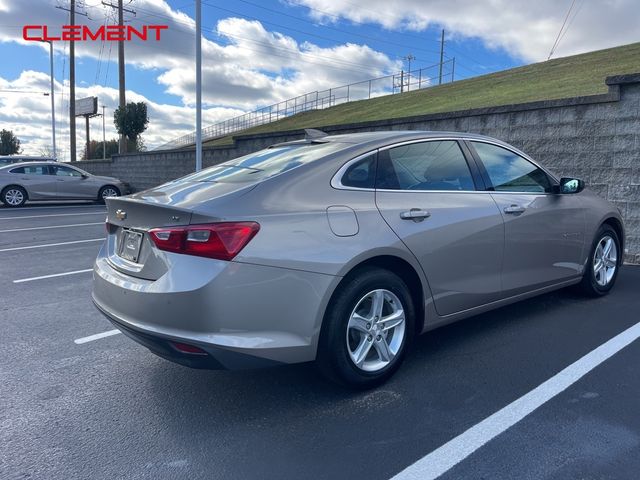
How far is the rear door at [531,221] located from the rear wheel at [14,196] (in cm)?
1588

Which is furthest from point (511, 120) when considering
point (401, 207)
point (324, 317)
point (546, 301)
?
point (324, 317)

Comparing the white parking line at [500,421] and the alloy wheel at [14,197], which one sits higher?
the alloy wheel at [14,197]

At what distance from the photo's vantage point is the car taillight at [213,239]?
109 inches

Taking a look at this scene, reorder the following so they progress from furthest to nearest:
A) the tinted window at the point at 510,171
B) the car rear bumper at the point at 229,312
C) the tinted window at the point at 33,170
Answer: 1. the tinted window at the point at 33,170
2. the tinted window at the point at 510,171
3. the car rear bumper at the point at 229,312

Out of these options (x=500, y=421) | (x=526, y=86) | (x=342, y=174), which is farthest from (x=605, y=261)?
(x=526, y=86)

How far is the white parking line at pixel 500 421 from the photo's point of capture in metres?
2.54

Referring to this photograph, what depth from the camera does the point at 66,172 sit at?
1692 centimetres

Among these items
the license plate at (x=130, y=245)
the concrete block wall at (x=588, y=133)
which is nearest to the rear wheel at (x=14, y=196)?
the concrete block wall at (x=588, y=133)

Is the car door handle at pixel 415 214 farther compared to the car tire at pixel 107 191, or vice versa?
the car tire at pixel 107 191

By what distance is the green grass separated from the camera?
19266 mm

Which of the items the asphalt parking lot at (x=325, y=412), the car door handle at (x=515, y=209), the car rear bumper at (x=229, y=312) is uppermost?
the car door handle at (x=515, y=209)

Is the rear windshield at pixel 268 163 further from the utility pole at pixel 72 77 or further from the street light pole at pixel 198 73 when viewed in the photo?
the utility pole at pixel 72 77

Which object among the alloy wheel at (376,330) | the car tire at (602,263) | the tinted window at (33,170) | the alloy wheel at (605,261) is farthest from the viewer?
the tinted window at (33,170)

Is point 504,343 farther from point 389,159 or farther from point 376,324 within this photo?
point 389,159
